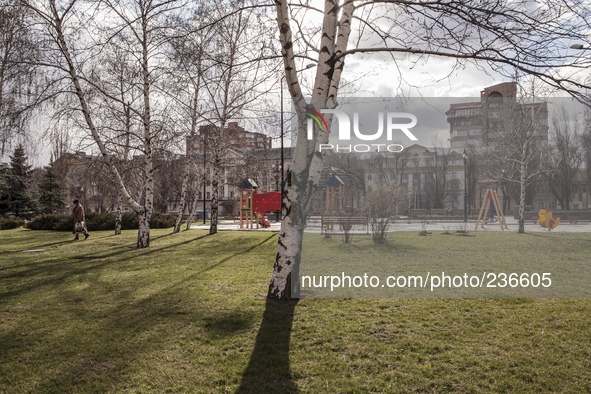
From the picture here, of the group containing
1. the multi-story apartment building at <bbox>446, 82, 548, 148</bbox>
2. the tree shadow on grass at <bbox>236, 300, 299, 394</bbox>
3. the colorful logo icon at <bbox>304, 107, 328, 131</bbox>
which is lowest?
the tree shadow on grass at <bbox>236, 300, 299, 394</bbox>

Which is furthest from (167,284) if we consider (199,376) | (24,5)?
(24,5)

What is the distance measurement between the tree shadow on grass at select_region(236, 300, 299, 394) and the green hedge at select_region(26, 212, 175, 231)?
19.1 m

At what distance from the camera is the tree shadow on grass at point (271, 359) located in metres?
3.47

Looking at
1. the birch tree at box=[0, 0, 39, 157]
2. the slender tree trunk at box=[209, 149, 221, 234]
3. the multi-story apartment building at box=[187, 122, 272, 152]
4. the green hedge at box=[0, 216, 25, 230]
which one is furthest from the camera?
the green hedge at box=[0, 216, 25, 230]

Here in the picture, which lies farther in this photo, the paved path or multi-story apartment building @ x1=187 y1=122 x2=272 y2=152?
multi-story apartment building @ x1=187 y1=122 x2=272 y2=152

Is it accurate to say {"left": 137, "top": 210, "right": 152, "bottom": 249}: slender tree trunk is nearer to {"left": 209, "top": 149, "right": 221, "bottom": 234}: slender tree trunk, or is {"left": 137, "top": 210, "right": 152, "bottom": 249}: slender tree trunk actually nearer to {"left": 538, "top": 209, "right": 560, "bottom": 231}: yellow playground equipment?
{"left": 209, "top": 149, "right": 221, "bottom": 234}: slender tree trunk

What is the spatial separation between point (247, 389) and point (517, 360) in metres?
2.66

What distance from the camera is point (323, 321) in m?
5.19

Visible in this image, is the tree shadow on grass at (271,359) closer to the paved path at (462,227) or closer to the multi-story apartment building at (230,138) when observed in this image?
the paved path at (462,227)

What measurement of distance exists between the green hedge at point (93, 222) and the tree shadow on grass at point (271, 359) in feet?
62.6

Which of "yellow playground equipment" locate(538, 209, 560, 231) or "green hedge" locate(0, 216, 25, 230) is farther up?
"yellow playground equipment" locate(538, 209, 560, 231)

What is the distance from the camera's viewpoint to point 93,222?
21875mm

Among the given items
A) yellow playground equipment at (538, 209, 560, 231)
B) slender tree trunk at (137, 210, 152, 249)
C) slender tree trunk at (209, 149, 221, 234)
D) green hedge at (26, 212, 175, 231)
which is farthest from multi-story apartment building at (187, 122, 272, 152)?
yellow playground equipment at (538, 209, 560, 231)

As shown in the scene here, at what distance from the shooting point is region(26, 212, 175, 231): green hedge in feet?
68.9
